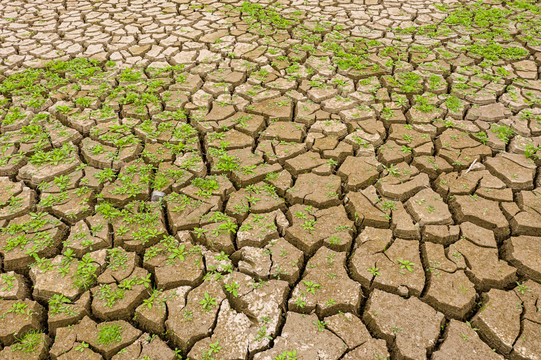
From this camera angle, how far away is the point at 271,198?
2793 millimetres

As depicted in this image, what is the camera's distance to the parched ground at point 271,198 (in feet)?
6.62

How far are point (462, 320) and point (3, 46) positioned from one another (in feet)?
20.2

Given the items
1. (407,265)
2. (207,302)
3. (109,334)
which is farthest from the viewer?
(407,265)

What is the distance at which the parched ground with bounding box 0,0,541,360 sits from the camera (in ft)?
6.62

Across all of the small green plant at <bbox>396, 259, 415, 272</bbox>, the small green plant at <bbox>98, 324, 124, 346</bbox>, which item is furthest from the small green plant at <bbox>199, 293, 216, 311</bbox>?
the small green plant at <bbox>396, 259, 415, 272</bbox>

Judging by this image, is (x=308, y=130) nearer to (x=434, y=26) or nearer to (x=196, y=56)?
(x=196, y=56)

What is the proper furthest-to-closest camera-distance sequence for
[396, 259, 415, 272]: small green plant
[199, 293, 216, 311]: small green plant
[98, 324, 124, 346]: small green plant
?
1. [396, 259, 415, 272]: small green plant
2. [199, 293, 216, 311]: small green plant
3. [98, 324, 124, 346]: small green plant

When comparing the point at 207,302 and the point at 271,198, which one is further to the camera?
the point at 271,198

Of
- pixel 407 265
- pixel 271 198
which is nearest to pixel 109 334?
pixel 271 198

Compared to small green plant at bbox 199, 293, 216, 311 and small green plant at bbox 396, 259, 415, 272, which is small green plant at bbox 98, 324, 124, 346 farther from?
small green plant at bbox 396, 259, 415, 272

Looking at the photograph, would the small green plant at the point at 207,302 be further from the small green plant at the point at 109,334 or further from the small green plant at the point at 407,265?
the small green plant at the point at 407,265

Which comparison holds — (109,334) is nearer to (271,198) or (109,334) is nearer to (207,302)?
(207,302)

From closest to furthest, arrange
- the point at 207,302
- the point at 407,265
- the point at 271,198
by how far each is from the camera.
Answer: the point at 207,302, the point at 407,265, the point at 271,198

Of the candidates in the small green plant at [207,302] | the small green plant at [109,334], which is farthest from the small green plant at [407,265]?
the small green plant at [109,334]
